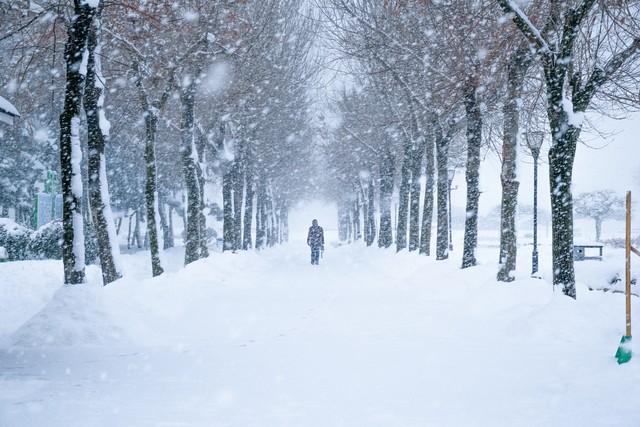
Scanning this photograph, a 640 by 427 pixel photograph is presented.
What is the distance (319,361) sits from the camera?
6148 mm

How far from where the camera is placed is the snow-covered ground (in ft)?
14.5

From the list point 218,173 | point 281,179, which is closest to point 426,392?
point 218,173

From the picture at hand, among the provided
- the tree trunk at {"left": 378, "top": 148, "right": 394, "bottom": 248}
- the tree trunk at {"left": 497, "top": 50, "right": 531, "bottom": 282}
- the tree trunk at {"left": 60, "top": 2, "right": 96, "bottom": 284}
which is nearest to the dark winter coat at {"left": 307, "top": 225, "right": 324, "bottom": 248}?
the tree trunk at {"left": 378, "top": 148, "right": 394, "bottom": 248}

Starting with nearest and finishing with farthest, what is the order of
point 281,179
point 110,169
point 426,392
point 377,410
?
point 377,410 → point 426,392 → point 110,169 → point 281,179

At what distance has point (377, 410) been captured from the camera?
4.48 metres

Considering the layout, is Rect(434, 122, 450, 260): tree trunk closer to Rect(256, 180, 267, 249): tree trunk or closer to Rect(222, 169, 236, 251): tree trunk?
Rect(222, 169, 236, 251): tree trunk

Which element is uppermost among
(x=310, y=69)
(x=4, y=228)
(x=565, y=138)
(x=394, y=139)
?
(x=310, y=69)

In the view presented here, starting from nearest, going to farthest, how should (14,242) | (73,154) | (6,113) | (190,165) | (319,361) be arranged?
(319,361)
(73,154)
(6,113)
(190,165)
(14,242)

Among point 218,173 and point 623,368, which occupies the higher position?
point 218,173

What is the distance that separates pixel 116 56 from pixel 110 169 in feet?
79.4

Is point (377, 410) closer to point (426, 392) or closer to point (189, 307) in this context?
point (426, 392)

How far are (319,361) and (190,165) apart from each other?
11.6 meters

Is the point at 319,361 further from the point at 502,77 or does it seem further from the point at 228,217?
the point at 228,217

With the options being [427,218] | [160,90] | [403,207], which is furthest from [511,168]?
[403,207]
